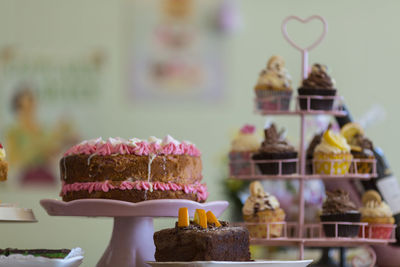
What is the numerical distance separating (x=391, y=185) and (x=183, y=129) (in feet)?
7.24

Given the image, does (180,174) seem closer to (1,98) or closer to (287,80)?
(287,80)

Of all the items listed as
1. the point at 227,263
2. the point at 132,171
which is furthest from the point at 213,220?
the point at 132,171

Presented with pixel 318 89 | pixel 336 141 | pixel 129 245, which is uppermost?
pixel 318 89

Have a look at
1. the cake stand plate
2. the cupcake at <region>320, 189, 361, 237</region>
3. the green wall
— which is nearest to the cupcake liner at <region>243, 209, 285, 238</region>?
the cupcake at <region>320, 189, 361, 237</region>

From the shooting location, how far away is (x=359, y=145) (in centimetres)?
179

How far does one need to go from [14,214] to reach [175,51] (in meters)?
2.49

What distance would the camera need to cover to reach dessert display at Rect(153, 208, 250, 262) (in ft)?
4.20

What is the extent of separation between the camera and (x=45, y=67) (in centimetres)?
386

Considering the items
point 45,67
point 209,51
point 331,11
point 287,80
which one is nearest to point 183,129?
point 209,51

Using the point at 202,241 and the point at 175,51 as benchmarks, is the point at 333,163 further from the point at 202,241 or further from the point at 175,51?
the point at 175,51

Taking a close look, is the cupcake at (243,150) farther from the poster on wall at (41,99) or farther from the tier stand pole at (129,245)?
the poster on wall at (41,99)

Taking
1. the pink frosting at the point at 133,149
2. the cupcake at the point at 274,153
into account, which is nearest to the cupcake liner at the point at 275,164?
the cupcake at the point at 274,153

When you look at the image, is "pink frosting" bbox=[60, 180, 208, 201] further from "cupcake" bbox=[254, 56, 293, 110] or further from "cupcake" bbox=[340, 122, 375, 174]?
"cupcake" bbox=[340, 122, 375, 174]

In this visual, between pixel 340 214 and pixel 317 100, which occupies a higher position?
pixel 317 100
